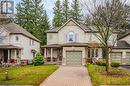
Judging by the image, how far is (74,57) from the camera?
171 ft

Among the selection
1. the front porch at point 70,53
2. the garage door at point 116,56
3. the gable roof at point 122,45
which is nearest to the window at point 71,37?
the front porch at point 70,53

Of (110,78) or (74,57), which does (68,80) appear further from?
(74,57)

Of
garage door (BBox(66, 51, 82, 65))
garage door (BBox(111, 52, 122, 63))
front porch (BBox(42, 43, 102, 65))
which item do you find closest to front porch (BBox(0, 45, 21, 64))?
front porch (BBox(42, 43, 102, 65))

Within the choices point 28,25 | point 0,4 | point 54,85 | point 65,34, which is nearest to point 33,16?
point 28,25

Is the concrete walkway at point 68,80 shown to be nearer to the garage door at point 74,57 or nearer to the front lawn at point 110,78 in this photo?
the front lawn at point 110,78

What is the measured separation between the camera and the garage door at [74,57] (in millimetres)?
52031

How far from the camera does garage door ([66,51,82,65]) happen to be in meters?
52.0

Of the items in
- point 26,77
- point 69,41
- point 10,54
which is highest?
point 69,41

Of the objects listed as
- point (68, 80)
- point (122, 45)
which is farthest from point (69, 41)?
point (68, 80)

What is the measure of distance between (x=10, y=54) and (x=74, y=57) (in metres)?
11.1

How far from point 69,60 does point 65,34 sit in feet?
17.6

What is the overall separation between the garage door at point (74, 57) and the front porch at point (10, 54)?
28.5 feet

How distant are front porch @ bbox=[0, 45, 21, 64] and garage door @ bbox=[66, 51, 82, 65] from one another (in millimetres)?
8698

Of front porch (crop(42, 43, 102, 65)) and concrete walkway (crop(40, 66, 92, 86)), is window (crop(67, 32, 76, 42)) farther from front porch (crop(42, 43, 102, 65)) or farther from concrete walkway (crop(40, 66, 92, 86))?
concrete walkway (crop(40, 66, 92, 86))
